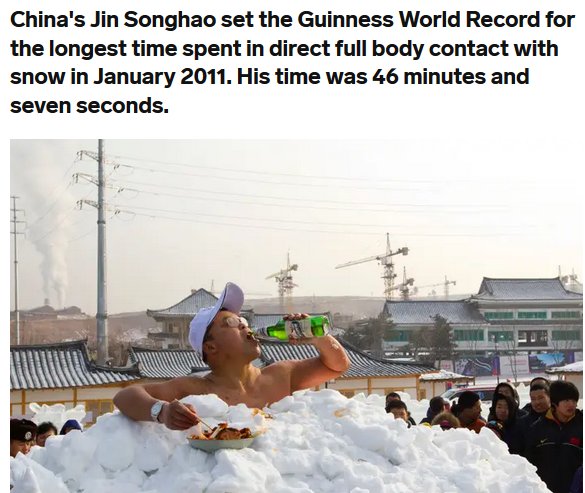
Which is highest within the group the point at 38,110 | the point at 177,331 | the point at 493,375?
the point at 38,110

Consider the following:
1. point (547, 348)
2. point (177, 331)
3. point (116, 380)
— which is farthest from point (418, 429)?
point (547, 348)

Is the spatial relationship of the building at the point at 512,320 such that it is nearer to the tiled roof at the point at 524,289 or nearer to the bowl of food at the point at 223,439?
the tiled roof at the point at 524,289

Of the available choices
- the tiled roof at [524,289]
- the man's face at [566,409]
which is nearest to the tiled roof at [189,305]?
the tiled roof at [524,289]

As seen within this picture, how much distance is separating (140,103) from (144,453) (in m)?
2.24

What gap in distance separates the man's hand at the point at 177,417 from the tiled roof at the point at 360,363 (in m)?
10.6

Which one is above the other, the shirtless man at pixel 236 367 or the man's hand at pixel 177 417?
the shirtless man at pixel 236 367

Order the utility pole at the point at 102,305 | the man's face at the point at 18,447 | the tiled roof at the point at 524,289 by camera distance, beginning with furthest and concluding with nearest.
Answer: the tiled roof at the point at 524,289
the utility pole at the point at 102,305
the man's face at the point at 18,447

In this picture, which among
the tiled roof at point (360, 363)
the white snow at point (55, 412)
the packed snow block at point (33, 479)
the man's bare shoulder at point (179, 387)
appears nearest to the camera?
the packed snow block at point (33, 479)

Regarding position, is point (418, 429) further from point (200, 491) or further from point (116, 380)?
point (116, 380)

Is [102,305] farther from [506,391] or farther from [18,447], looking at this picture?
[18,447]

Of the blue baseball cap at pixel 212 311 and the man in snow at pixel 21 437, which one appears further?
the man in snow at pixel 21 437

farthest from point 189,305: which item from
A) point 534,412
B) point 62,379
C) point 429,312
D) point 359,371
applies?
point 534,412

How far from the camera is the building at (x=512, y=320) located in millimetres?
27891

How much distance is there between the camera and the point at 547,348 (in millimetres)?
29422
